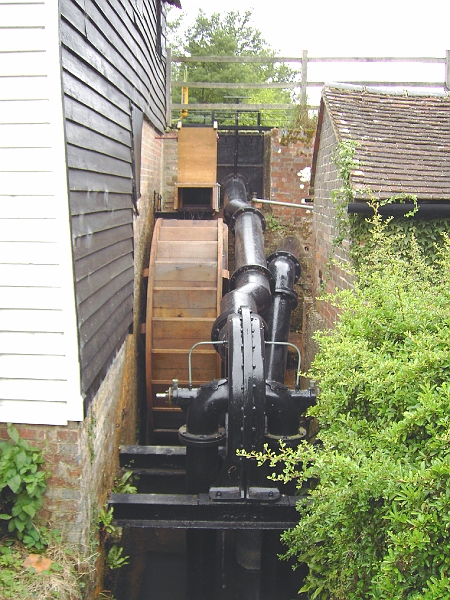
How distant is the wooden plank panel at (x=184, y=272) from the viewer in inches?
256

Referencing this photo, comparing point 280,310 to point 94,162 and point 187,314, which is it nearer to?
point 187,314

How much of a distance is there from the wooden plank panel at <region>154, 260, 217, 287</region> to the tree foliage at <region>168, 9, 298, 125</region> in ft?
42.2

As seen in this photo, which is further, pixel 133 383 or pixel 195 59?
pixel 195 59

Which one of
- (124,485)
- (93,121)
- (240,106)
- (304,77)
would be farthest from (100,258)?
(304,77)

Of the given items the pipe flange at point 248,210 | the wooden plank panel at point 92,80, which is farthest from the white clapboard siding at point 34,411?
the pipe flange at point 248,210

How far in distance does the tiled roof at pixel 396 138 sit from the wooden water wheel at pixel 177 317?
2.20m

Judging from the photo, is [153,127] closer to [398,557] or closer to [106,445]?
[106,445]

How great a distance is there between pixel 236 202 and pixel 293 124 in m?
1.70

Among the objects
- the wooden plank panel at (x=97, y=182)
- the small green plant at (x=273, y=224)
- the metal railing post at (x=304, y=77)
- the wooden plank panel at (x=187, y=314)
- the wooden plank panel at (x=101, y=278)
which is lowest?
the wooden plank panel at (x=187, y=314)

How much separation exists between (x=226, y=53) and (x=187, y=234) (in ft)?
48.8

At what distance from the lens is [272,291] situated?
629 centimetres

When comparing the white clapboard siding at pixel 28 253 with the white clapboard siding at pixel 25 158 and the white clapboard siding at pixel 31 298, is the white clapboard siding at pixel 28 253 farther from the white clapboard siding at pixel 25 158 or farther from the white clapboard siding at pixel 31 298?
the white clapboard siding at pixel 25 158

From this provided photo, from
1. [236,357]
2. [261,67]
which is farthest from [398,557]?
[261,67]

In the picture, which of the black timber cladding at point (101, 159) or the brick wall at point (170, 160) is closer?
the black timber cladding at point (101, 159)
